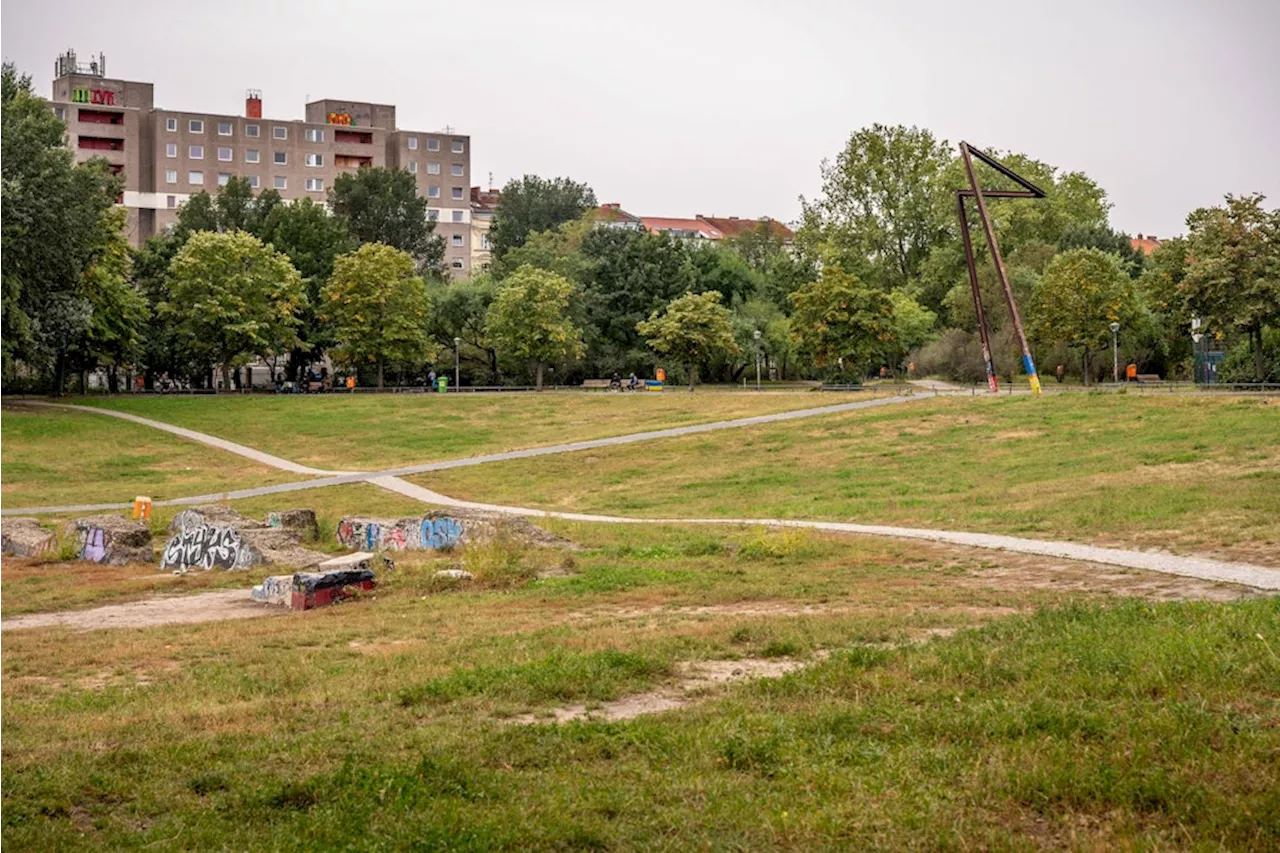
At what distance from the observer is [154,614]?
19.5m

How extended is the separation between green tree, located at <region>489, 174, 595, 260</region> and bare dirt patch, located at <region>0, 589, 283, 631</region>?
112m

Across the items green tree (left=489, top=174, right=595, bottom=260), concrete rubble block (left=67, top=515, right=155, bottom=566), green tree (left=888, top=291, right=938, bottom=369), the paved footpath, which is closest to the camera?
the paved footpath

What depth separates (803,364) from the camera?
295 ft

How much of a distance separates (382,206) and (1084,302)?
63310mm

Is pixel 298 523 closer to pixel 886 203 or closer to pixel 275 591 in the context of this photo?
pixel 275 591

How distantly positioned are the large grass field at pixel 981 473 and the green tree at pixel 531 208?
3338 inches

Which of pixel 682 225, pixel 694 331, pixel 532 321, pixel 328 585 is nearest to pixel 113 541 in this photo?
pixel 328 585

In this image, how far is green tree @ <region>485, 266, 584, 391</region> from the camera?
84.1 metres

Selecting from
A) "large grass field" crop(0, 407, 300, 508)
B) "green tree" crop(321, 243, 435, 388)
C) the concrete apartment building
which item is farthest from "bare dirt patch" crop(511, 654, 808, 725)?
the concrete apartment building

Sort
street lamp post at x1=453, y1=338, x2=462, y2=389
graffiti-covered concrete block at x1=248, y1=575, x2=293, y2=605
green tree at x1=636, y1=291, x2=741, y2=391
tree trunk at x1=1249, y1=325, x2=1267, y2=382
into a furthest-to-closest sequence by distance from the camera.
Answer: street lamp post at x1=453, y1=338, x2=462, y2=389, green tree at x1=636, y1=291, x2=741, y2=391, tree trunk at x1=1249, y1=325, x2=1267, y2=382, graffiti-covered concrete block at x1=248, y1=575, x2=293, y2=605

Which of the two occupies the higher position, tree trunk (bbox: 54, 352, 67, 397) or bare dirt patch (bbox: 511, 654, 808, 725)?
tree trunk (bbox: 54, 352, 67, 397)

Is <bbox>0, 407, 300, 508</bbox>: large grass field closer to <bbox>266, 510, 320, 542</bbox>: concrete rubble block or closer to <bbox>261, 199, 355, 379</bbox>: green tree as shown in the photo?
<bbox>266, 510, 320, 542</bbox>: concrete rubble block

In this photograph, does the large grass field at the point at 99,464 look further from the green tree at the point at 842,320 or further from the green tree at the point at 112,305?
the green tree at the point at 842,320

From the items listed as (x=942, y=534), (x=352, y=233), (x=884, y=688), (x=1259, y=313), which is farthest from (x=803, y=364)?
(x=884, y=688)
